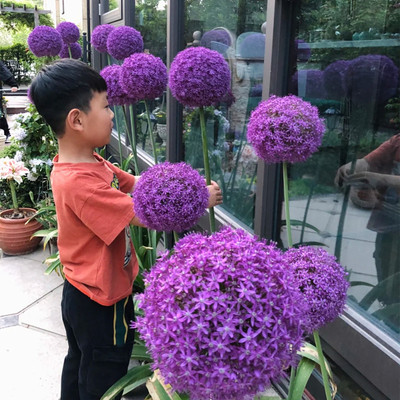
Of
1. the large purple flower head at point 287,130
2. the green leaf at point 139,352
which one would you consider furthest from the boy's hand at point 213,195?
the green leaf at point 139,352

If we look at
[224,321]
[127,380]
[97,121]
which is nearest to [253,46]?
[97,121]

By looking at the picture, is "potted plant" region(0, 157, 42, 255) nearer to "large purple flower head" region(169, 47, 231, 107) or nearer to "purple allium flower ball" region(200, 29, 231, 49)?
"purple allium flower ball" region(200, 29, 231, 49)

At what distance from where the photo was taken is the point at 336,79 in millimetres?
1968

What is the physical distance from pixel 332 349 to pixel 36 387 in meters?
1.65

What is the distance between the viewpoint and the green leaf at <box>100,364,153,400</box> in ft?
6.37

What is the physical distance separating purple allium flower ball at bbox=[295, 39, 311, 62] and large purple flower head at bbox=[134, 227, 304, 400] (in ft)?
5.00

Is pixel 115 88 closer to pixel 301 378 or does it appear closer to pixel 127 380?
pixel 127 380

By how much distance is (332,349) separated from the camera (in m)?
2.00

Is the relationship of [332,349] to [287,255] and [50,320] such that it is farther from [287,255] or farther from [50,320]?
[50,320]

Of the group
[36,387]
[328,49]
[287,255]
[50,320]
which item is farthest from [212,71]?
[50,320]

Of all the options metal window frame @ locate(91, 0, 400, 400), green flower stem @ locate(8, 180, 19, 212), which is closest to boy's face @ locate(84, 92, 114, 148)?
metal window frame @ locate(91, 0, 400, 400)

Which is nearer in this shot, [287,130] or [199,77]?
[287,130]

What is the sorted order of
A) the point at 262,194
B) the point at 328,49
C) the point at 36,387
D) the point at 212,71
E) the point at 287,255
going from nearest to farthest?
the point at 287,255
the point at 212,71
the point at 328,49
the point at 262,194
the point at 36,387

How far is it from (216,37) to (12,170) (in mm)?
2472
